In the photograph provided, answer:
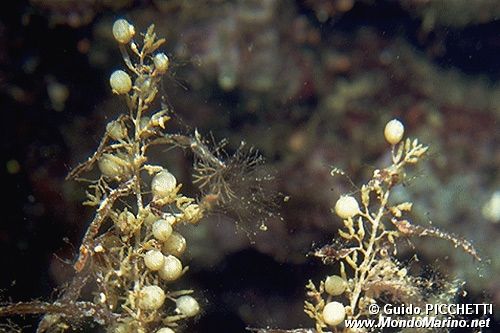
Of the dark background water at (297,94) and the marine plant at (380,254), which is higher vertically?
the dark background water at (297,94)

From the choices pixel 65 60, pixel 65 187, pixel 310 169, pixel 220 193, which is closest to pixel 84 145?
pixel 65 187

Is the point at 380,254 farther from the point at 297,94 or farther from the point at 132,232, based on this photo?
the point at 132,232

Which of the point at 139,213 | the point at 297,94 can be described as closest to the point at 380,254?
the point at 297,94

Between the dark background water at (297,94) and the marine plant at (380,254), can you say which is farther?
the dark background water at (297,94)

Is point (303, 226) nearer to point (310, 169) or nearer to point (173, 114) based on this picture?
point (310, 169)

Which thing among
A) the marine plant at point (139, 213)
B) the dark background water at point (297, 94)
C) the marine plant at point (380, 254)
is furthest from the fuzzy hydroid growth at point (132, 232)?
the marine plant at point (380, 254)

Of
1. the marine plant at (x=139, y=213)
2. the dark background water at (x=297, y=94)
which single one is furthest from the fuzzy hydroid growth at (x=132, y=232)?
the dark background water at (x=297, y=94)

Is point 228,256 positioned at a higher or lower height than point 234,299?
higher

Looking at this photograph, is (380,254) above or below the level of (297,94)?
below

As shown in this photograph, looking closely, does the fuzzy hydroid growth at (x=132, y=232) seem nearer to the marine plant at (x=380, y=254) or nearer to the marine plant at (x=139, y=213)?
the marine plant at (x=139, y=213)

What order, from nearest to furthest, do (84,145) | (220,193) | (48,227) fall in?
1. (220,193)
2. (84,145)
3. (48,227)

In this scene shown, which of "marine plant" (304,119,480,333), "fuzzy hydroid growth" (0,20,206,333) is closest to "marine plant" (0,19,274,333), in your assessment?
"fuzzy hydroid growth" (0,20,206,333)
